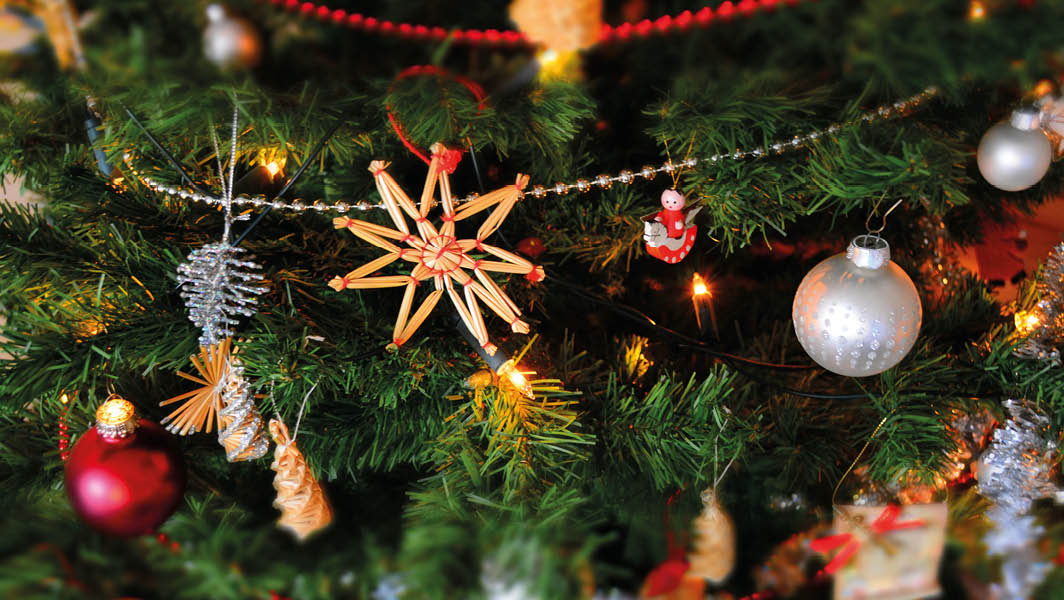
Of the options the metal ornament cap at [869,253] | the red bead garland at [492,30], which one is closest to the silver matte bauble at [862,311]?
the metal ornament cap at [869,253]

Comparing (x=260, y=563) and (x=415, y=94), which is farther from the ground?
(x=415, y=94)

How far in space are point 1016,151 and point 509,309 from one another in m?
0.40

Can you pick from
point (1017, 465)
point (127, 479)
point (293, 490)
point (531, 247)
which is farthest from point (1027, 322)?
point (127, 479)

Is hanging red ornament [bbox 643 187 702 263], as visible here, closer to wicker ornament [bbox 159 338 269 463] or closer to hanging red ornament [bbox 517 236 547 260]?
hanging red ornament [bbox 517 236 547 260]

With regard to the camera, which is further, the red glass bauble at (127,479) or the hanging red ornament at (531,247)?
the hanging red ornament at (531,247)

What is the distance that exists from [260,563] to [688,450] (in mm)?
337

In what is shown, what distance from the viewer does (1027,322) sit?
57 centimetres

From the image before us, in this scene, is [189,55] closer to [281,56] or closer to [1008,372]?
[281,56]

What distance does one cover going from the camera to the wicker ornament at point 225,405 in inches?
19.7

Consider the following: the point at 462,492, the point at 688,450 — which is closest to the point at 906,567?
the point at 688,450

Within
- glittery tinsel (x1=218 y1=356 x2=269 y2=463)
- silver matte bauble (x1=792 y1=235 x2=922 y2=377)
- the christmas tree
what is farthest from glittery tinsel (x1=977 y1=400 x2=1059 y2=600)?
glittery tinsel (x1=218 y1=356 x2=269 y2=463)

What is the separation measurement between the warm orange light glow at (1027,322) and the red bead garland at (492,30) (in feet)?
1.30

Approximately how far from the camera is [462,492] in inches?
18.7

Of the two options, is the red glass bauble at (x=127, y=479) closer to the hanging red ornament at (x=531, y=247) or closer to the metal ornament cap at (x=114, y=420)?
the metal ornament cap at (x=114, y=420)
